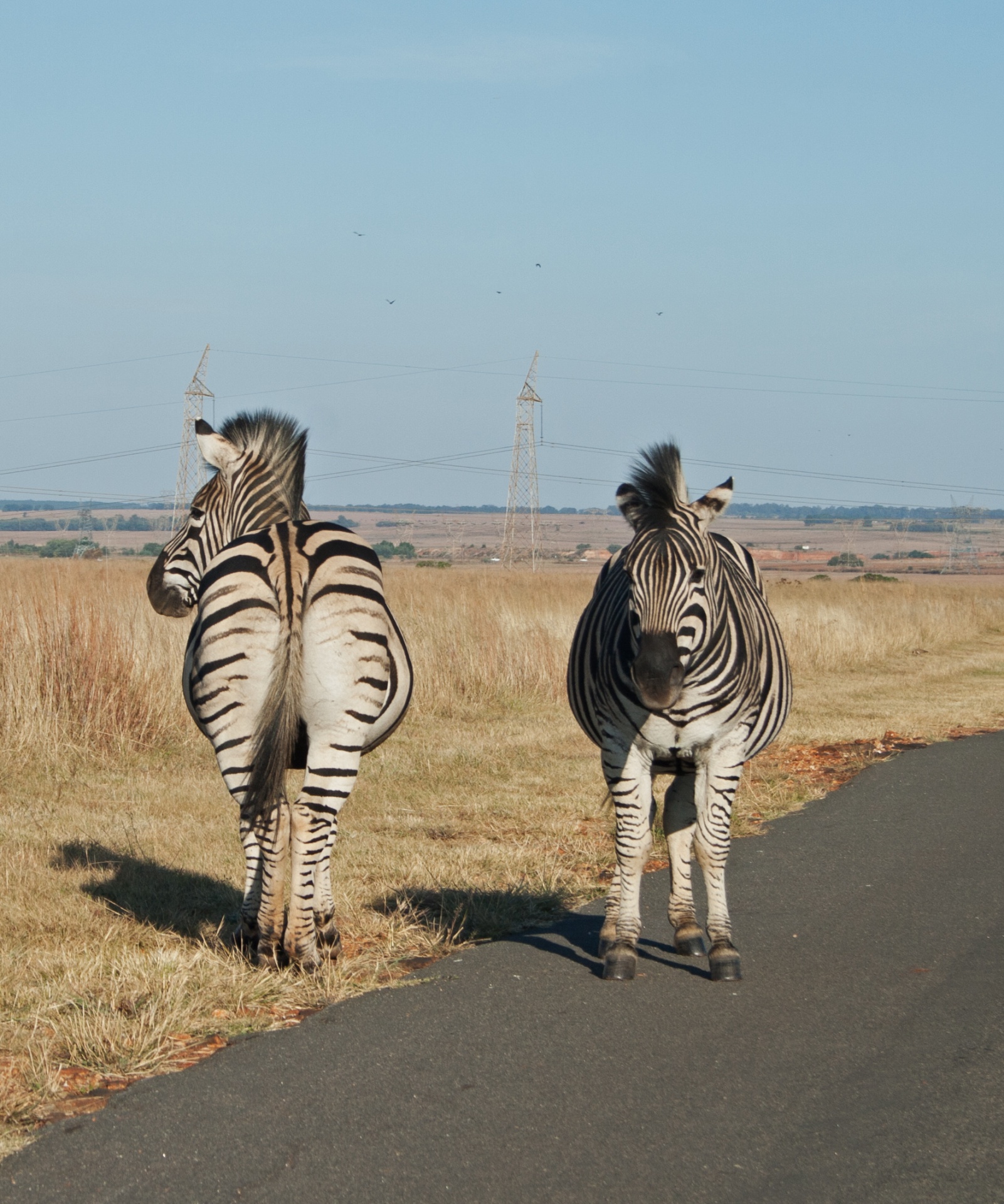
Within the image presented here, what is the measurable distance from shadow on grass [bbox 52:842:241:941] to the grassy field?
2 centimetres

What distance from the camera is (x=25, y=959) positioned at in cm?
563

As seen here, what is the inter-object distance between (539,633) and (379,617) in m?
11.3

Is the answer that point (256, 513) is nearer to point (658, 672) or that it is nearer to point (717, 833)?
point (658, 672)

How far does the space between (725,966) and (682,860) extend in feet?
2.26

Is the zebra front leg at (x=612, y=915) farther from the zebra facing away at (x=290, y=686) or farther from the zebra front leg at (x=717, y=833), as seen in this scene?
the zebra facing away at (x=290, y=686)

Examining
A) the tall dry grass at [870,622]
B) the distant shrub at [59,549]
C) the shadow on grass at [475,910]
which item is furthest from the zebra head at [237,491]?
the distant shrub at [59,549]

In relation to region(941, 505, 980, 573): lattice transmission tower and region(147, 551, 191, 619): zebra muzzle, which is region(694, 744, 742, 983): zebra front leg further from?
region(941, 505, 980, 573): lattice transmission tower

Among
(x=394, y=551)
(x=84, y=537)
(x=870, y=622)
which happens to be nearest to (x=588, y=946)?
(x=870, y=622)

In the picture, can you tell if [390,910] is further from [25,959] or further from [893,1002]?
[893,1002]

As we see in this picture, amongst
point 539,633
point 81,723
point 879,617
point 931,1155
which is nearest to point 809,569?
point 879,617

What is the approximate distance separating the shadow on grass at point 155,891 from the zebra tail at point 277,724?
1.18 m

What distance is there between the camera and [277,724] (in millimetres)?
5199

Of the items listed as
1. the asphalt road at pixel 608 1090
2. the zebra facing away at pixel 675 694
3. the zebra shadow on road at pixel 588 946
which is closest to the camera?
the asphalt road at pixel 608 1090

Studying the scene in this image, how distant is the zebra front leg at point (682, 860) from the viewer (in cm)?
589
